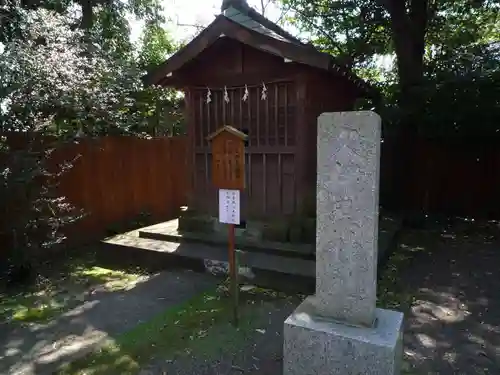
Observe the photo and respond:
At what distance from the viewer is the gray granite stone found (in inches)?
104

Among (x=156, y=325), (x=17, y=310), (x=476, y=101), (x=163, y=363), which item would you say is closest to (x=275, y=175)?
(x=156, y=325)

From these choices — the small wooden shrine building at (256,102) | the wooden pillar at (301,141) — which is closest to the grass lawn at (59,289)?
the small wooden shrine building at (256,102)

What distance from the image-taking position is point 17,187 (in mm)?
4973

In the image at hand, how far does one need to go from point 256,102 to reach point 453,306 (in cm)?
409

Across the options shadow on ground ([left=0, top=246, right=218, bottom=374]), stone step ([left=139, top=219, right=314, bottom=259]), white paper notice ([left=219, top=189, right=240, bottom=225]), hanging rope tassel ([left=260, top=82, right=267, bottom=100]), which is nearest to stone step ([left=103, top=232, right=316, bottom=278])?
stone step ([left=139, top=219, right=314, bottom=259])

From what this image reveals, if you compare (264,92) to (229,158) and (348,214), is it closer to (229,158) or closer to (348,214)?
(229,158)

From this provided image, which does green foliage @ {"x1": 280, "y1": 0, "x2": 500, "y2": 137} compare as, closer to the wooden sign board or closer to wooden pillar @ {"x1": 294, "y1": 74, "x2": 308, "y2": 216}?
wooden pillar @ {"x1": 294, "y1": 74, "x2": 308, "y2": 216}

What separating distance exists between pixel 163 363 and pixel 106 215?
5.00m

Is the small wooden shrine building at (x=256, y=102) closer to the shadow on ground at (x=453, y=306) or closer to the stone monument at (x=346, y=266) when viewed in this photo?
the shadow on ground at (x=453, y=306)

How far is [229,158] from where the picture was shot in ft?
13.1

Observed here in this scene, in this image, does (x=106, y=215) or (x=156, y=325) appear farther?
(x=106, y=215)

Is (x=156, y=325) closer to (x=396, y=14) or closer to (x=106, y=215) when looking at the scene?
(x=106, y=215)

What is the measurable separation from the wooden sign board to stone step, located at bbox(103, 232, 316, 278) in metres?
1.61

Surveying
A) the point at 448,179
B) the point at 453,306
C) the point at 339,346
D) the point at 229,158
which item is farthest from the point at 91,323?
the point at 448,179
